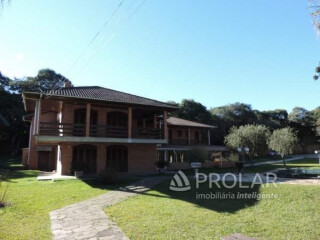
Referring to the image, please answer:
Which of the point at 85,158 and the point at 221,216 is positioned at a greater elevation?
the point at 85,158

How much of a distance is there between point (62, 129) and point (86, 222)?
10950 millimetres

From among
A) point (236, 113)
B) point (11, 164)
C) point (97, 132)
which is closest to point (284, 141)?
point (97, 132)

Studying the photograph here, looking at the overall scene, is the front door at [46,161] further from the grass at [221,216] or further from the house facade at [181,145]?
the grass at [221,216]

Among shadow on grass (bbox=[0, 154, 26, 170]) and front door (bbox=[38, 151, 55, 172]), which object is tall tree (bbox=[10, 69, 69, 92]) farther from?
front door (bbox=[38, 151, 55, 172])

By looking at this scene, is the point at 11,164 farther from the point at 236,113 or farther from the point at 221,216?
the point at 236,113

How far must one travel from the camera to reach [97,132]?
63.3 ft

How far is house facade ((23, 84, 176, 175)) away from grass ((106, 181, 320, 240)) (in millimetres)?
8563

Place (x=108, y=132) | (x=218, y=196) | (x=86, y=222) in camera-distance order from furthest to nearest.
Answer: (x=108, y=132) < (x=218, y=196) < (x=86, y=222)

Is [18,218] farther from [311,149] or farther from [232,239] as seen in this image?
[311,149]

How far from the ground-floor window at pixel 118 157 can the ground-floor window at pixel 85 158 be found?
1.09 metres

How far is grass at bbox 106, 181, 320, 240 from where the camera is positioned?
21.6ft

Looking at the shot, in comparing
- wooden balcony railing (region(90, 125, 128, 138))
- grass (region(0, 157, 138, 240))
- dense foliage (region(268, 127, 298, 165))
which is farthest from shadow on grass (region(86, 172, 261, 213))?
dense foliage (region(268, 127, 298, 165))

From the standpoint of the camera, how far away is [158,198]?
35.7 ft

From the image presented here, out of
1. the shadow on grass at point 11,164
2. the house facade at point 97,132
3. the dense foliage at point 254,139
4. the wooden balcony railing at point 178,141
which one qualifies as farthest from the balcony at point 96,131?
the wooden balcony railing at point 178,141
